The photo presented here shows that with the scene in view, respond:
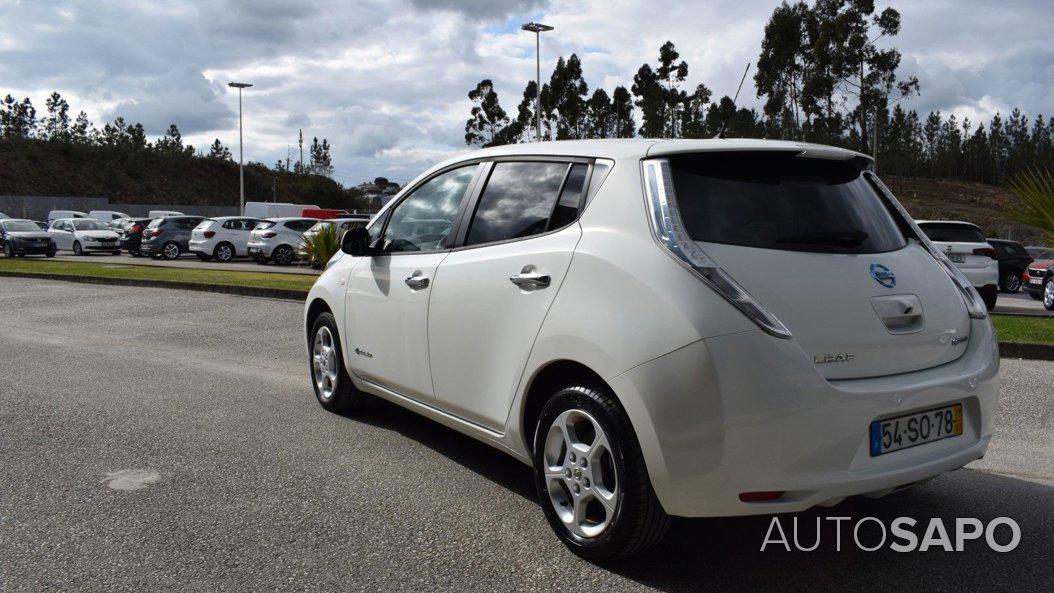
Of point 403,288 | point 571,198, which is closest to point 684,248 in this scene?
point 571,198

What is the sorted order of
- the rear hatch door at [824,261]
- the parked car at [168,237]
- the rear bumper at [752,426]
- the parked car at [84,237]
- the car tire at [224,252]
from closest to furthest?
the rear bumper at [752,426] → the rear hatch door at [824,261] → the car tire at [224,252] → the parked car at [168,237] → the parked car at [84,237]

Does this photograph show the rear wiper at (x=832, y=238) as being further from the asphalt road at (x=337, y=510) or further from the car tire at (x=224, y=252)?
the car tire at (x=224, y=252)

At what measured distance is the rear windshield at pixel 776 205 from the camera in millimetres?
3338

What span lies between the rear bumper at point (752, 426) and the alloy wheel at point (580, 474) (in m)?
0.28

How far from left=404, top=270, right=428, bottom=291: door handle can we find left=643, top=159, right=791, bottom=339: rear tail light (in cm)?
151

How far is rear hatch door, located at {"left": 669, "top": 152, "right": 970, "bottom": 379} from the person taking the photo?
3.19 m

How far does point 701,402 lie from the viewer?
9.86 feet

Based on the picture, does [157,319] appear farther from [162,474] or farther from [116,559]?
[116,559]

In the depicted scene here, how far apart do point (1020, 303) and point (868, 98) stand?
31.2 m

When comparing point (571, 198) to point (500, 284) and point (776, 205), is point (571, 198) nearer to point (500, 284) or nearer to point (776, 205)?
point (500, 284)

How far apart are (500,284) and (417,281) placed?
82cm

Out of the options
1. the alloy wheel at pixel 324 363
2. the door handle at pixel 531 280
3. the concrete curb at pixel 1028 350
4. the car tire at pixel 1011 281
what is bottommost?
the car tire at pixel 1011 281

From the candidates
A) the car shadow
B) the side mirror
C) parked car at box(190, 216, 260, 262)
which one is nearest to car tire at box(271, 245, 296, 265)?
parked car at box(190, 216, 260, 262)

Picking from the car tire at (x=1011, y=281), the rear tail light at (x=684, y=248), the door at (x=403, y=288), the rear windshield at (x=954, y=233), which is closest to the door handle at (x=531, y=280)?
the rear tail light at (x=684, y=248)
